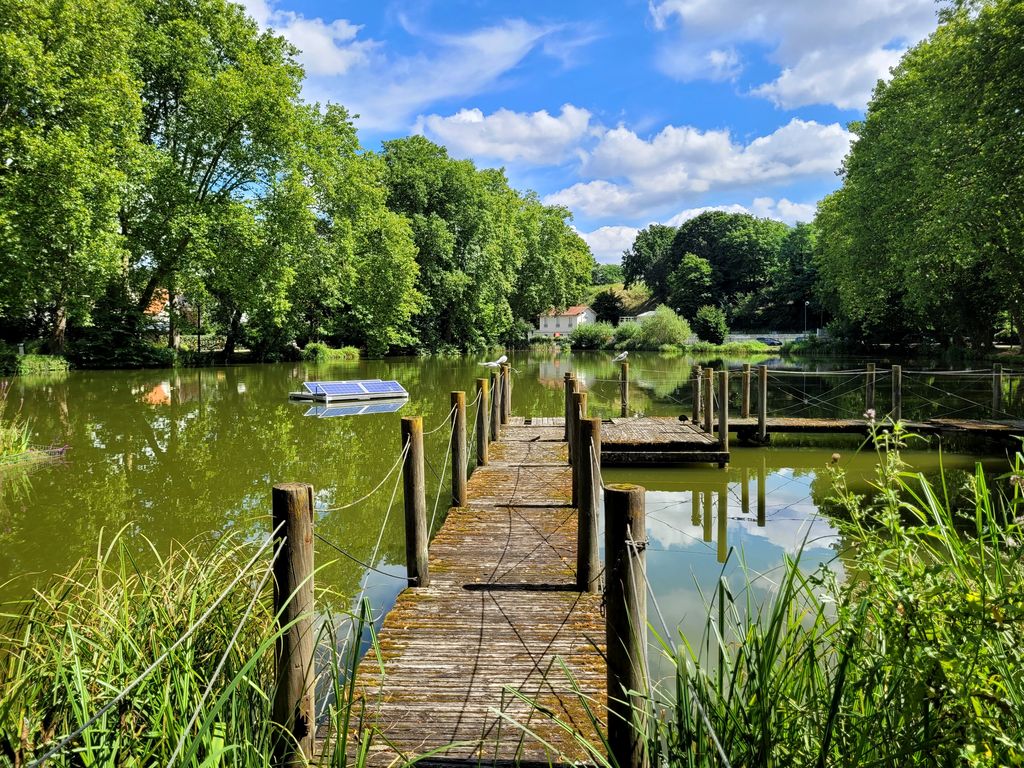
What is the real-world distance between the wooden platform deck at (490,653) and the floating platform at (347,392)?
13681 millimetres

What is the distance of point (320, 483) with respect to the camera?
35.8 ft

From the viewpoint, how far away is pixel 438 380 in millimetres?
29453

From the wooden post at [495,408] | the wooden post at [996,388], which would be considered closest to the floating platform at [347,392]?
the wooden post at [495,408]

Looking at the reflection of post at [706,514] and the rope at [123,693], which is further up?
the rope at [123,693]

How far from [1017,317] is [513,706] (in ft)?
90.9

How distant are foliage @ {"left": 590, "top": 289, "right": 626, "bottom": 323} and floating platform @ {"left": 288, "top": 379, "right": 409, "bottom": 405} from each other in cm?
7271

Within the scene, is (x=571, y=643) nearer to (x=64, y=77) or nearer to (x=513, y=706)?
(x=513, y=706)

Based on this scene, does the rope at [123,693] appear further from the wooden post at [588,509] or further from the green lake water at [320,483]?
the wooden post at [588,509]

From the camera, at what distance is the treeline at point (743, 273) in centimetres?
6931

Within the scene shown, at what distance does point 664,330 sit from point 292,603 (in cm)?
6064

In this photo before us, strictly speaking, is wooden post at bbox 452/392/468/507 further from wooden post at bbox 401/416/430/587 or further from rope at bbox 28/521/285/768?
rope at bbox 28/521/285/768

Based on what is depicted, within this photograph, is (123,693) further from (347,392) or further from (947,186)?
(947,186)

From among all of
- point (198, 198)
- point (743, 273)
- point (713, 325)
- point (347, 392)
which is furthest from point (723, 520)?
point (743, 273)

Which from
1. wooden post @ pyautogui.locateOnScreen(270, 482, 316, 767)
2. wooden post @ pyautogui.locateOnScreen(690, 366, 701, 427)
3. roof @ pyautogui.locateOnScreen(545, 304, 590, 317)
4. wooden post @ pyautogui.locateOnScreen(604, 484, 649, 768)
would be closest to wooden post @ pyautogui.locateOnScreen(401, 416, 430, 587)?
wooden post @ pyautogui.locateOnScreen(270, 482, 316, 767)
